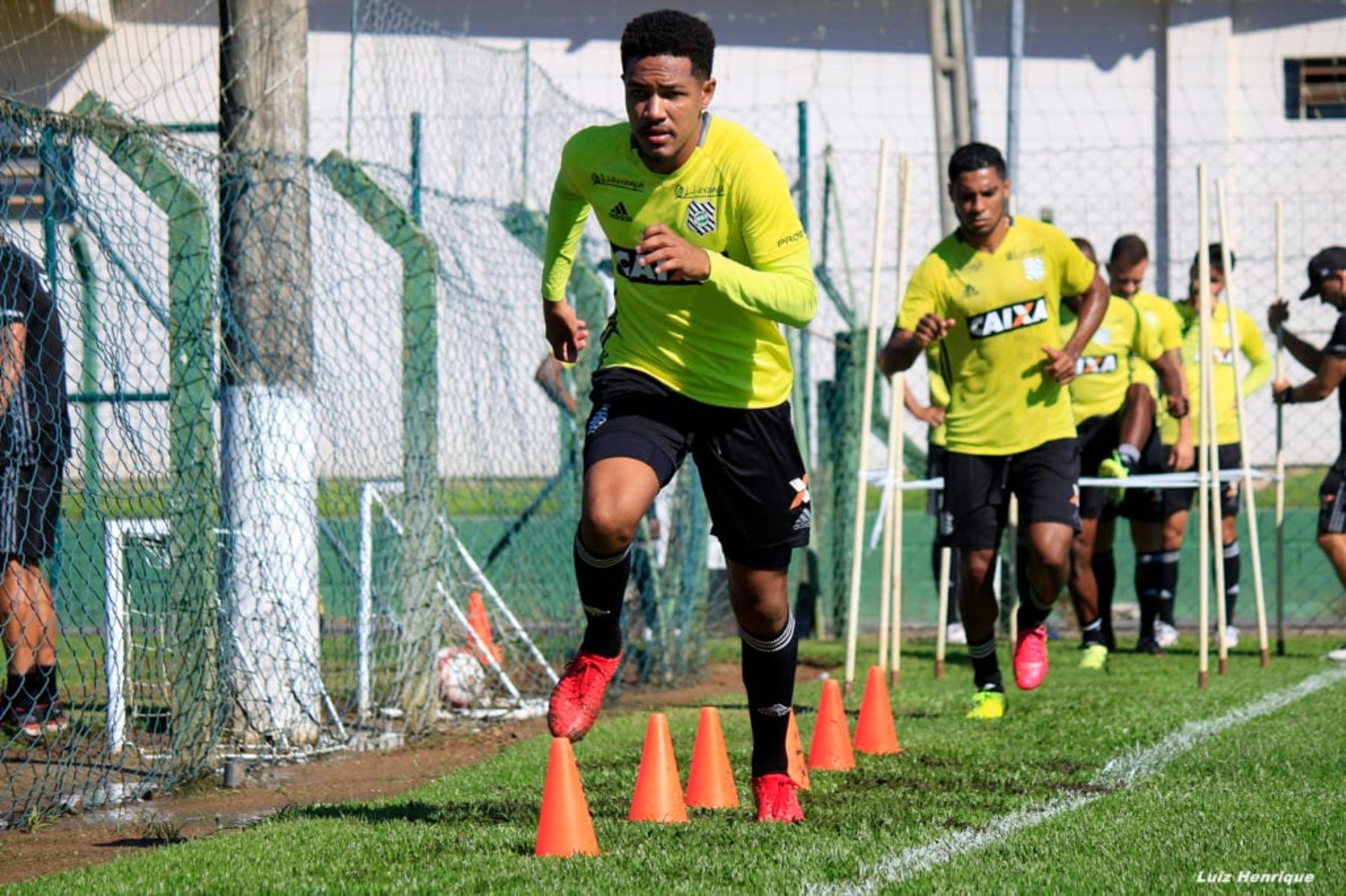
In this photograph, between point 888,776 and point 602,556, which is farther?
point 888,776

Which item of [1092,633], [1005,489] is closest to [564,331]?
[1005,489]

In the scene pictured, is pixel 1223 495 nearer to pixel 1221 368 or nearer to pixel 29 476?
pixel 1221 368

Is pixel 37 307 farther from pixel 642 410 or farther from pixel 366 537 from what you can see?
pixel 642 410

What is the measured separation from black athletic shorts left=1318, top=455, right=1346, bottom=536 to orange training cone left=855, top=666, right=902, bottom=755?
5.25 meters

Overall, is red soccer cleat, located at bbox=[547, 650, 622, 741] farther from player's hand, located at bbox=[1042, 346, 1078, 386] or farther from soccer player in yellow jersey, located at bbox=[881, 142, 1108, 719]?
player's hand, located at bbox=[1042, 346, 1078, 386]

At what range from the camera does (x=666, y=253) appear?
4.97 metres

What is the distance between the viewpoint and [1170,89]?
26.0m

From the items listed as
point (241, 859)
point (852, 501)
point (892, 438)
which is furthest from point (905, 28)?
point (241, 859)

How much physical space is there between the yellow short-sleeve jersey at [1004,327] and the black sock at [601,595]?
11.3 ft

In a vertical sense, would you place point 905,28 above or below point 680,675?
above

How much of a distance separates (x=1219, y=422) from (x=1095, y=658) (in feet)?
9.29

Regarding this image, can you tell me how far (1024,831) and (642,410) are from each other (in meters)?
1.73

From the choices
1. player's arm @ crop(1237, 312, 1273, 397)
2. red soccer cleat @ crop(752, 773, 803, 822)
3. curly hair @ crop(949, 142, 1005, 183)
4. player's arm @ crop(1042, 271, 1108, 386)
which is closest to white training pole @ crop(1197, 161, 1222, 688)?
player's arm @ crop(1042, 271, 1108, 386)

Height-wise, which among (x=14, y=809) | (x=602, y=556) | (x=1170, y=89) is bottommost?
(x=14, y=809)
